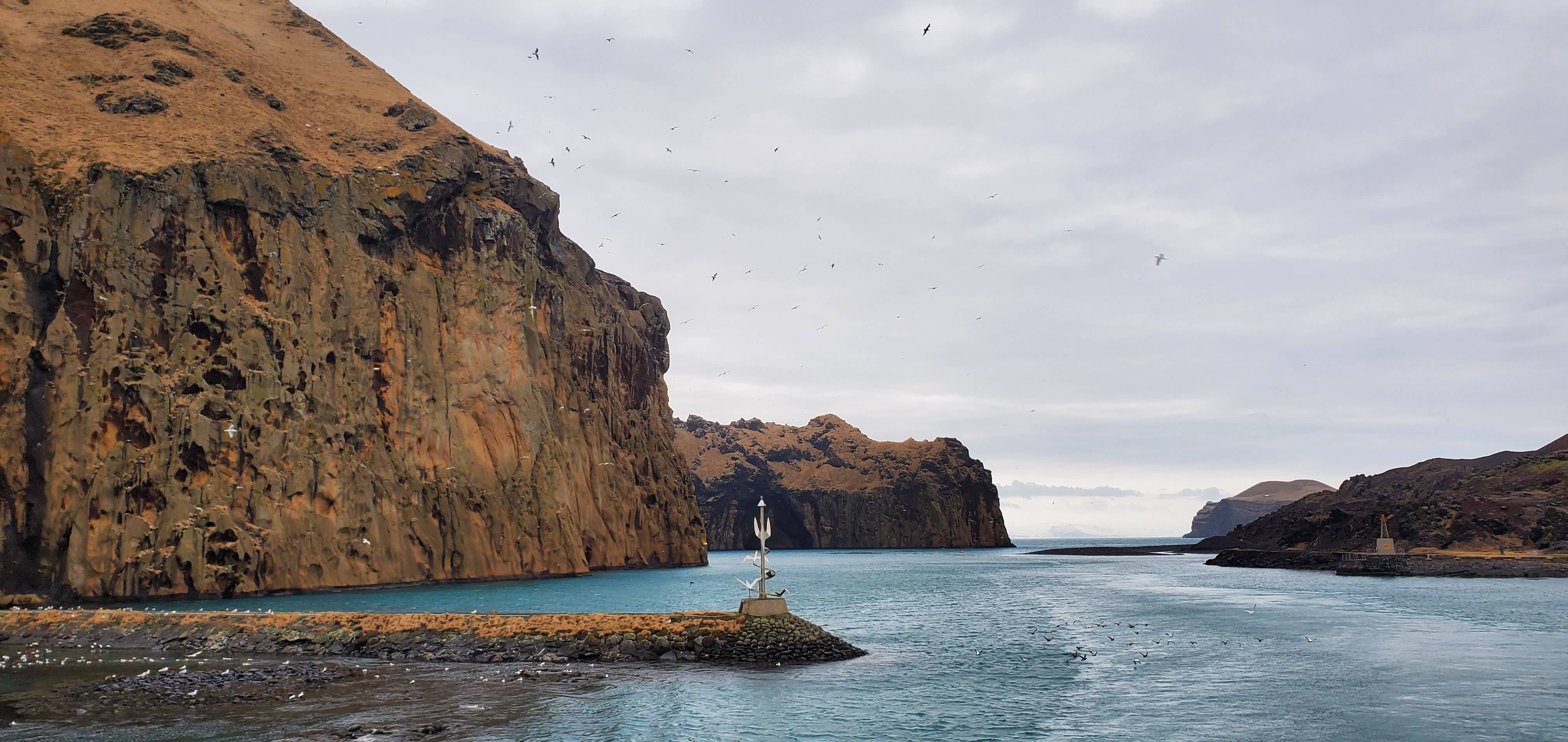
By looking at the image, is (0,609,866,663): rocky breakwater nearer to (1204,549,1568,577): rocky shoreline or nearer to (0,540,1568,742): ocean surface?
(0,540,1568,742): ocean surface

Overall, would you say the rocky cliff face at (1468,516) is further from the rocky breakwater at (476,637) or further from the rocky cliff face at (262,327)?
the rocky breakwater at (476,637)

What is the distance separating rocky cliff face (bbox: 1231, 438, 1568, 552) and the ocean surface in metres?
55.2

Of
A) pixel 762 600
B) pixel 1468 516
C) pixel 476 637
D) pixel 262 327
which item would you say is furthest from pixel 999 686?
pixel 1468 516

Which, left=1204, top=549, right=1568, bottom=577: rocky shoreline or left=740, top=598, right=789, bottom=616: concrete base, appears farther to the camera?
left=1204, top=549, right=1568, bottom=577: rocky shoreline

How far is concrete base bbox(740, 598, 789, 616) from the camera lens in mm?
44906

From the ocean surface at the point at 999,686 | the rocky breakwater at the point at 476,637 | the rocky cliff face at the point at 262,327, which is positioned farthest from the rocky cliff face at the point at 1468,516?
the rocky breakwater at the point at 476,637

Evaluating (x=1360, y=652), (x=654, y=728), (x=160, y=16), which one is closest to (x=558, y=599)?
(x=654, y=728)

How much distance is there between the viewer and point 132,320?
67.2 meters

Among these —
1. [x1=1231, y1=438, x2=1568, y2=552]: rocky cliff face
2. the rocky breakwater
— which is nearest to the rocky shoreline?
[x1=1231, y1=438, x2=1568, y2=552]: rocky cliff face

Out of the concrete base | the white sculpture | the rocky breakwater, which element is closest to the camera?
the white sculpture

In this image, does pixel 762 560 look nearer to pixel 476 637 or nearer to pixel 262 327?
pixel 476 637

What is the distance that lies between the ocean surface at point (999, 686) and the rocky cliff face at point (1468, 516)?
5522cm

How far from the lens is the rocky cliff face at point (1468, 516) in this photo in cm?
12169

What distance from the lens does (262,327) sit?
73.6 m
